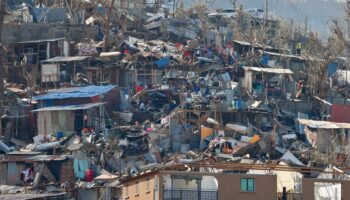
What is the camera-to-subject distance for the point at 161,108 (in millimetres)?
36594

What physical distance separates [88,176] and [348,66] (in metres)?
20.8

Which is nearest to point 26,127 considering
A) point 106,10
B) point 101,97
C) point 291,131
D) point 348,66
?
point 101,97

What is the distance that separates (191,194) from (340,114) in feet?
45.8

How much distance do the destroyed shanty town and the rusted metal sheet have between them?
34 mm

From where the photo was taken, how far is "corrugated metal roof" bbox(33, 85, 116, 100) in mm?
34625

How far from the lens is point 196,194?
24.5 m

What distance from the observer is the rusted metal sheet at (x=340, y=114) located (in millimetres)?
37188

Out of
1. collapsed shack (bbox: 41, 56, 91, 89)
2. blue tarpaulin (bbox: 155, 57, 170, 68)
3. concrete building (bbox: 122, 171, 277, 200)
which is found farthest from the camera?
blue tarpaulin (bbox: 155, 57, 170, 68)

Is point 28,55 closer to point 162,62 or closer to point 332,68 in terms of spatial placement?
point 162,62

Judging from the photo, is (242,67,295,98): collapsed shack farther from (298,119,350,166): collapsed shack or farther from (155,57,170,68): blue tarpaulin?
(298,119,350,166): collapsed shack

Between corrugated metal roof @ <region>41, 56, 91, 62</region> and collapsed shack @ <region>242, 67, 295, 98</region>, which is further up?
corrugated metal roof @ <region>41, 56, 91, 62</region>

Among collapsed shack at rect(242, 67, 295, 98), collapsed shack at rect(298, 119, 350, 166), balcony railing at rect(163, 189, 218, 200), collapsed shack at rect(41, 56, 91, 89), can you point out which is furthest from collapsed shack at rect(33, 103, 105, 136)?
balcony railing at rect(163, 189, 218, 200)

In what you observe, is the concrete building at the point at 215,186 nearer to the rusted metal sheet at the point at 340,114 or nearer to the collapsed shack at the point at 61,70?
the rusted metal sheet at the point at 340,114

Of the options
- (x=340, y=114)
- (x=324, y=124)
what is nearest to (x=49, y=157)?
(x=324, y=124)
